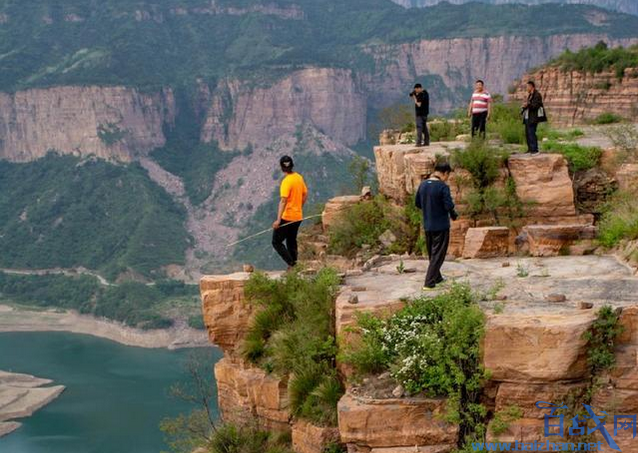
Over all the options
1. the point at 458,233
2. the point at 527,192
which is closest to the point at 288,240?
the point at 458,233

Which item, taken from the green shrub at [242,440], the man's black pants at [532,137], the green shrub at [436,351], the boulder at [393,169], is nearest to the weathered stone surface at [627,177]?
the man's black pants at [532,137]

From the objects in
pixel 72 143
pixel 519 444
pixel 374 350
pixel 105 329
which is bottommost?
pixel 105 329

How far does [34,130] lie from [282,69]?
32.1 meters

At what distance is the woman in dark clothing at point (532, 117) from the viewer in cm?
1168

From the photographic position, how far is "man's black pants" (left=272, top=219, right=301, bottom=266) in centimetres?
967

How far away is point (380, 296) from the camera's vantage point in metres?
7.75

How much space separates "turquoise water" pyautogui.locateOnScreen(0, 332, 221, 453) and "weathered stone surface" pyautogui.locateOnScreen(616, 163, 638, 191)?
88.5 feet

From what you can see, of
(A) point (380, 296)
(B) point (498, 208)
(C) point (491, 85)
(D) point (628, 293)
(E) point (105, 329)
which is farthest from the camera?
(C) point (491, 85)

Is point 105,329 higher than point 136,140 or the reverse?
the reverse

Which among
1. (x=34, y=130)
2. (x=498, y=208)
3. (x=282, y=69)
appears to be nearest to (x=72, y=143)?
(x=34, y=130)

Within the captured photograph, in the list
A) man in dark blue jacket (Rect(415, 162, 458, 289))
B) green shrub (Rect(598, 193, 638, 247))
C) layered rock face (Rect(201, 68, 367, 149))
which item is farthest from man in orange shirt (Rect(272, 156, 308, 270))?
layered rock face (Rect(201, 68, 367, 149))

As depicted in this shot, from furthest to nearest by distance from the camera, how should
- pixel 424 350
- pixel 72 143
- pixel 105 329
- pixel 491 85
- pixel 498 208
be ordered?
pixel 491 85 → pixel 72 143 → pixel 105 329 → pixel 498 208 → pixel 424 350

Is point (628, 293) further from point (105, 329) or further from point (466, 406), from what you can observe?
point (105, 329)

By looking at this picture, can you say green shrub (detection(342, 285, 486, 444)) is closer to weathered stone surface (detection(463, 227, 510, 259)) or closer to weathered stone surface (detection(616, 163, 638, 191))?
weathered stone surface (detection(463, 227, 510, 259))
